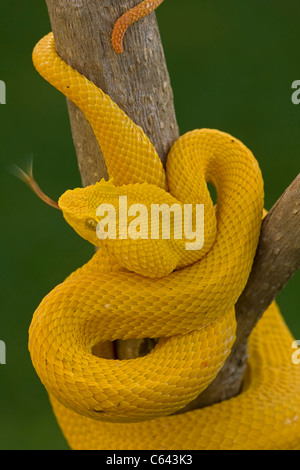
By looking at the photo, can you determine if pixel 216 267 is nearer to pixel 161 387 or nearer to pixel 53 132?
pixel 161 387

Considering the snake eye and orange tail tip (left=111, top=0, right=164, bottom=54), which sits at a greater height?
orange tail tip (left=111, top=0, right=164, bottom=54)

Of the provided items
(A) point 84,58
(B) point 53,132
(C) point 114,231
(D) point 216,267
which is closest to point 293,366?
(D) point 216,267
